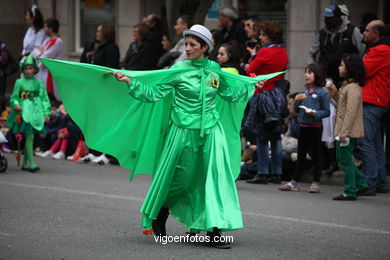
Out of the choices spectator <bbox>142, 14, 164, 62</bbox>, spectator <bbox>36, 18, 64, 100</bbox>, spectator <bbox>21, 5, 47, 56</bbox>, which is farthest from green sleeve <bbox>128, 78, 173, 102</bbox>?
spectator <bbox>21, 5, 47, 56</bbox>

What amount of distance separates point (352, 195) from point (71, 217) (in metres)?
3.65

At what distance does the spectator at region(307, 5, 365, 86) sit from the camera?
1304 cm

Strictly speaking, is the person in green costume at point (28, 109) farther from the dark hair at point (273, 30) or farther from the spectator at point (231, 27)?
the dark hair at point (273, 30)

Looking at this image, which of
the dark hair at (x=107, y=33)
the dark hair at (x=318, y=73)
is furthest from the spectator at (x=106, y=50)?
the dark hair at (x=318, y=73)

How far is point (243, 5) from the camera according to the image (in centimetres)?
1827

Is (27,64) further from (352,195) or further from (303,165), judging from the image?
(352,195)

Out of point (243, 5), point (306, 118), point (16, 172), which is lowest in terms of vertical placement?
point (16, 172)

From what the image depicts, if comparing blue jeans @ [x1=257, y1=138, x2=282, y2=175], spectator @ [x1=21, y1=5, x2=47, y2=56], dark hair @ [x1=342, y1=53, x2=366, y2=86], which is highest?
spectator @ [x1=21, y1=5, x2=47, y2=56]

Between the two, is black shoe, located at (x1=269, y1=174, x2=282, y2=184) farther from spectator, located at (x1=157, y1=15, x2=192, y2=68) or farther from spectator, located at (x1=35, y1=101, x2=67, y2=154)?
spectator, located at (x1=35, y1=101, x2=67, y2=154)

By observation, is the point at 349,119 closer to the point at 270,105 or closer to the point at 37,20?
the point at 270,105

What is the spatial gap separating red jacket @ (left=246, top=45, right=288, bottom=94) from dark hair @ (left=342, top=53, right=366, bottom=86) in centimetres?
132

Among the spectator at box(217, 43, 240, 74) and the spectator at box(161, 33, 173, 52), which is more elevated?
the spectator at box(161, 33, 173, 52)

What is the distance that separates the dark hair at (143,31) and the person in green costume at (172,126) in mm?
6962

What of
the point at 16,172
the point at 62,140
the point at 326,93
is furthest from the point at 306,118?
the point at 62,140
